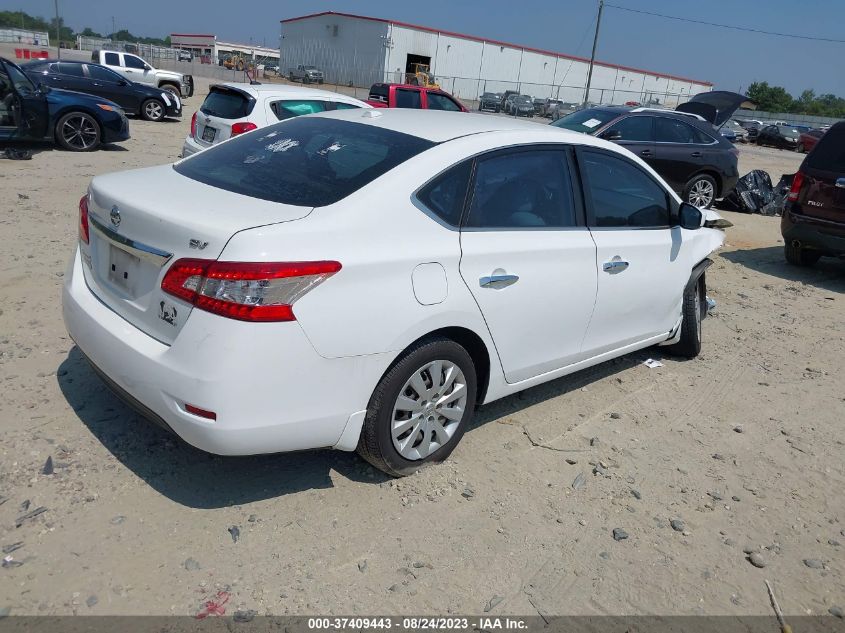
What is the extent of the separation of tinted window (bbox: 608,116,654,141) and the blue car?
8551mm

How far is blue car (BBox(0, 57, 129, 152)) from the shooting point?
10812 millimetres

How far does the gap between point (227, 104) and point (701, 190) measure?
26.1 feet

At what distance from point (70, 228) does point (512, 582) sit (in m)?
6.09

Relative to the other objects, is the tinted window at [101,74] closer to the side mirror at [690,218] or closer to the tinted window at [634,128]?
the tinted window at [634,128]

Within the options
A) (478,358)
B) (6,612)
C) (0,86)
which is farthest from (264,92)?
(6,612)

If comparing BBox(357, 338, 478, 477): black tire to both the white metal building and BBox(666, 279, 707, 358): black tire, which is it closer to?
BBox(666, 279, 707, 358): black tire

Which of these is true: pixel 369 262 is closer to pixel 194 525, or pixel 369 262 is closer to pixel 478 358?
pixel 478 358

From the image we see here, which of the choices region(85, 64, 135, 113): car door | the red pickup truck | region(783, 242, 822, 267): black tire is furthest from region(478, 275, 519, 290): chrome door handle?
region(85, 64, 135, 113): car door

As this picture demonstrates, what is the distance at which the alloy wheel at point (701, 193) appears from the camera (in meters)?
12.0

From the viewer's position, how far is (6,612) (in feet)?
8.11

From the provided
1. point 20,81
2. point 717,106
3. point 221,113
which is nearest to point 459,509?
point 221,113

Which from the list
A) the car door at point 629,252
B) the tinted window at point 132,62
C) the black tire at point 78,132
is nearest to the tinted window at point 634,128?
the car door at point 629,252

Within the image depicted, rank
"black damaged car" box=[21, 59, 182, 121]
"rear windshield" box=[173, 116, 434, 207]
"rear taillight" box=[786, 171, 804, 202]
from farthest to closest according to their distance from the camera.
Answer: "black damaged car" box=[21, 59, 182, 121]
"rear taillight" box=[786, 171, 804, 202]
"rear windshield" box=[173, 116, 434, 207]

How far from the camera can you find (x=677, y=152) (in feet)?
38.2
